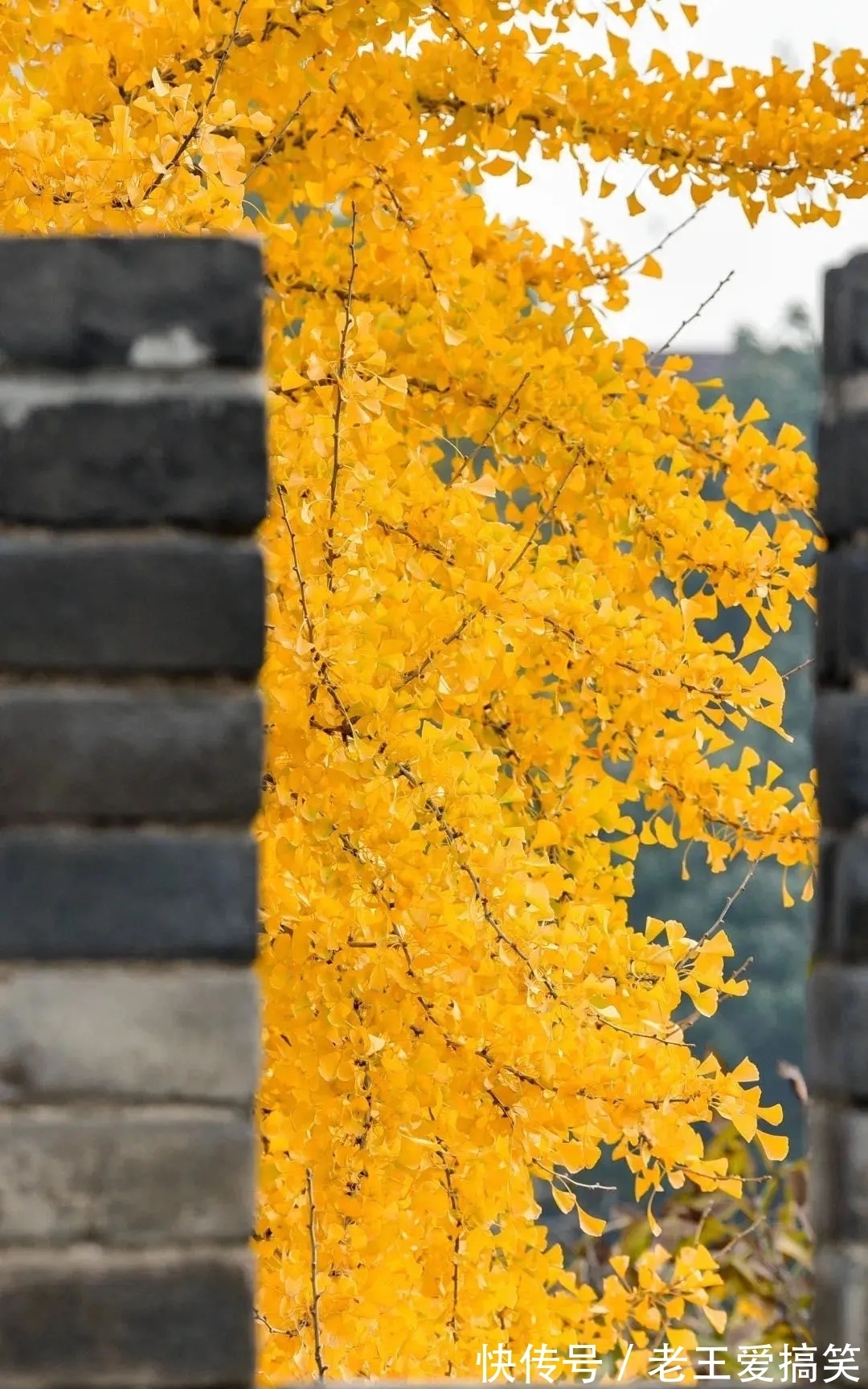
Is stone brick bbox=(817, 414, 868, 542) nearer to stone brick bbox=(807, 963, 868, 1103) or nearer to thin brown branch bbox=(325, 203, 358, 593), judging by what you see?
stone brick bbox=(807, 963, 868, 1103)

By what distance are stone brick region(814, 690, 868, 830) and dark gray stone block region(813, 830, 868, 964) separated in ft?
0.08

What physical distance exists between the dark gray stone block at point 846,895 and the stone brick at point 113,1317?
84cm

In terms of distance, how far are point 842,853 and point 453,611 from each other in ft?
7.10

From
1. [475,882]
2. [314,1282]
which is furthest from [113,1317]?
[314,1282]

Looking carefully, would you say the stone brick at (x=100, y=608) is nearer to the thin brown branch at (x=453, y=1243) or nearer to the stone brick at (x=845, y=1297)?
the stone brick at (x=845, y=1297)

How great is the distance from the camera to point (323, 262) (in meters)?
5.58

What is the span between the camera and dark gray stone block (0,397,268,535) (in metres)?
2.03

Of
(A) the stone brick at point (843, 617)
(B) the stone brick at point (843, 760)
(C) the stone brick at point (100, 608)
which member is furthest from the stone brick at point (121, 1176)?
(A) the stone brick at point (843, 617)

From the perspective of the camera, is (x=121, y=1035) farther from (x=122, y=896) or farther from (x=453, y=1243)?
(x=453, y=1243)

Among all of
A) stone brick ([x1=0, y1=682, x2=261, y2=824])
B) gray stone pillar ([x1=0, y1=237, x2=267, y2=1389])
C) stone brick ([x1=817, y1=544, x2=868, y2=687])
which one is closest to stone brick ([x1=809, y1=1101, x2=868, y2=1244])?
stone brick ([x1=817, y1=544, x2=868, y2=687])

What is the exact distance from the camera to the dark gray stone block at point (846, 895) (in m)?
2.14

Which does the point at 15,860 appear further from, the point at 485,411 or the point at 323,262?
the point at 323,262

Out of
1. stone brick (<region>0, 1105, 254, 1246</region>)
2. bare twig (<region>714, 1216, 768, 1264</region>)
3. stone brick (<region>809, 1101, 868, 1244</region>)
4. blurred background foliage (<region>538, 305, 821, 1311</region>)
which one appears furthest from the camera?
blurred background foliage (<region>538, 305, 821, 1311</region>)

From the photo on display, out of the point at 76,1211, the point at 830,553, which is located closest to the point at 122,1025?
the point at 76,1211
